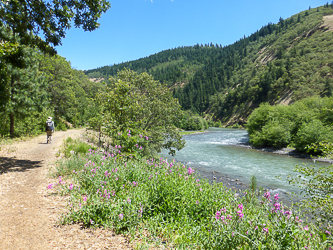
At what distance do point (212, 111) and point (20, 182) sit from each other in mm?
140454

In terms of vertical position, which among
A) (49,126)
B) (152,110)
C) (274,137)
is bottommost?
(274,137)

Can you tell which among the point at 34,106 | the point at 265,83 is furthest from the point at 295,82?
the point at 34,106

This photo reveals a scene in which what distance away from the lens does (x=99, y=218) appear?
4184mm

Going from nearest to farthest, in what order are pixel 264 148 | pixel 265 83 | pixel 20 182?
pixel 20 182 < pixel 264 148 < pixel 265 83

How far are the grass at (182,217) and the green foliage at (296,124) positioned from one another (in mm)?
23813

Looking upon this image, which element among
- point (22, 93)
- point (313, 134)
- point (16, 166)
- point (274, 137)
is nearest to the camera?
point (16, 166)

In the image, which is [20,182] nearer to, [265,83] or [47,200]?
[47,200]

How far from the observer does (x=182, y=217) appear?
174 inches

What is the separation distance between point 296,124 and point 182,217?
35.0 metres

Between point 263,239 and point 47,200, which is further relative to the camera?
point 47,200

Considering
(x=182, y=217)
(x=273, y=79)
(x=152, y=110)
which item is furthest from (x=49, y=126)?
(x=273, y=79)

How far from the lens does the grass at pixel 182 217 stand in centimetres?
327

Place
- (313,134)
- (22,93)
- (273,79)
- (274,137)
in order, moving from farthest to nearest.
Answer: (273,79) < (274,137) < (313,134) < (22,93)

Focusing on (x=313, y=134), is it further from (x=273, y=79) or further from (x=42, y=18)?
(x=273, y=79)
